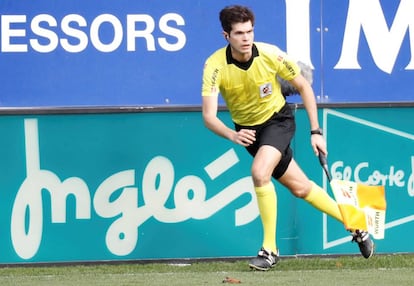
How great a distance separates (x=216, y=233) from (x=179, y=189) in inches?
17.7

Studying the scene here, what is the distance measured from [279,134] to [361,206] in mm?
768

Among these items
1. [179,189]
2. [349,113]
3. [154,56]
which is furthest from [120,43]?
[349,113]

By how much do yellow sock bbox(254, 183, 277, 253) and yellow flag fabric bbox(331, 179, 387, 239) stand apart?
48 centimetres

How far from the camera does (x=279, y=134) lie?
8562 mm

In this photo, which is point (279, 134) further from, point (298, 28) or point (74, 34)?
point (74, 34)

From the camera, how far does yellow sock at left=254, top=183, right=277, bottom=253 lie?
847 cm

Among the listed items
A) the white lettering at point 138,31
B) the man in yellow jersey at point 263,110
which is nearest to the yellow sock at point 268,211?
the man in yellow jersey at point 263,110

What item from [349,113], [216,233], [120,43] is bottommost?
[216,233]

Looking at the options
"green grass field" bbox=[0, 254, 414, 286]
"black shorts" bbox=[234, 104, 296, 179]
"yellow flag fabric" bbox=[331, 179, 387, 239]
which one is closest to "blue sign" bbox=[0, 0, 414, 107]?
"black shorts" bbox=[234, 104, 296, 179]

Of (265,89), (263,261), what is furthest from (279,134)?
(263,261)

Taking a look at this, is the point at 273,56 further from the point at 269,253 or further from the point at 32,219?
the point at 32,219

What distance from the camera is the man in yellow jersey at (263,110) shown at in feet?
27.3

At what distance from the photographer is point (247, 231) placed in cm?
954

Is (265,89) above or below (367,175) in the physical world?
above
